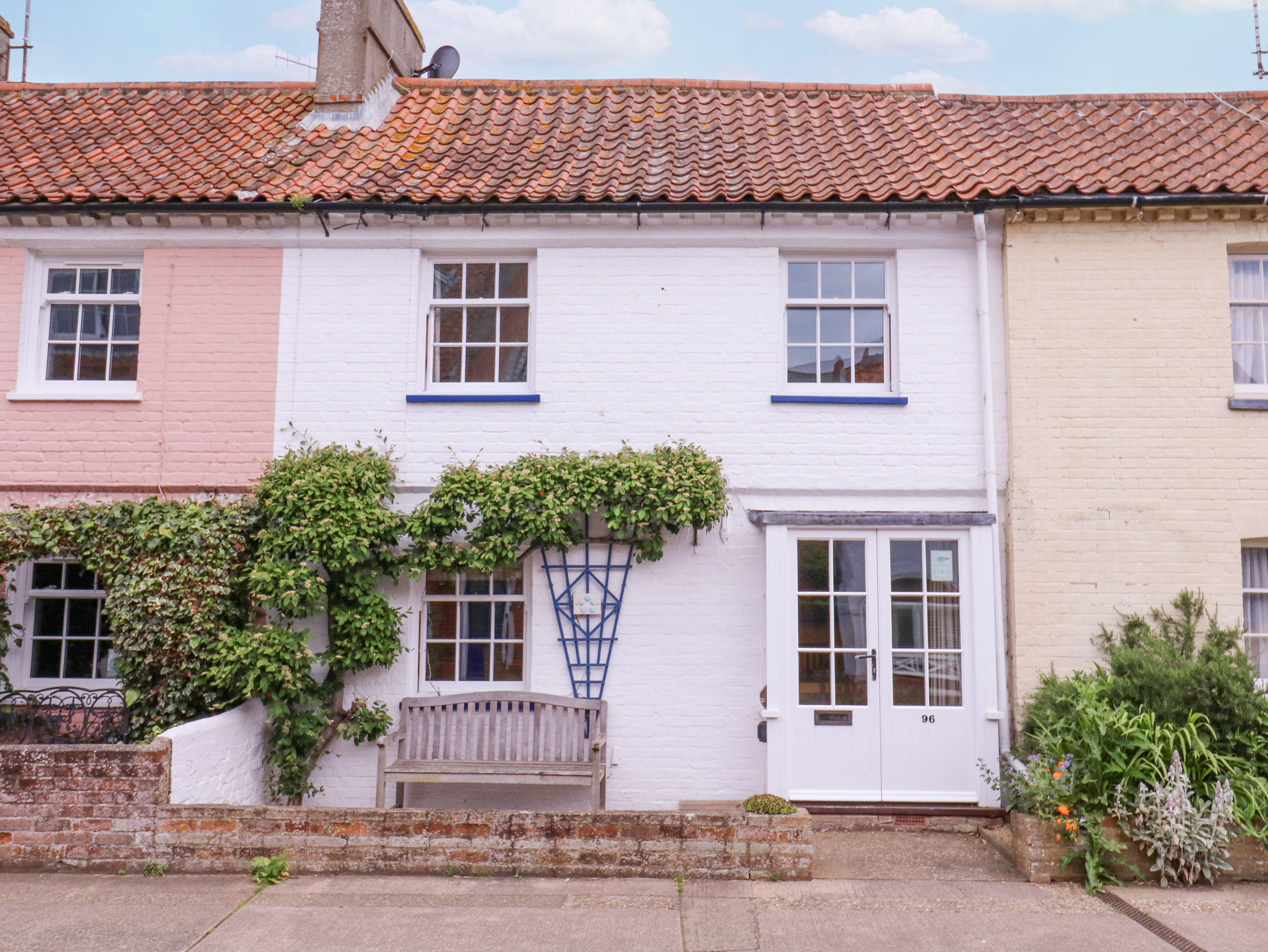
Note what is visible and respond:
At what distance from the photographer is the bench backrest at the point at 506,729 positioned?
8.19 metres

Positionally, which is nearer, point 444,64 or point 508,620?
point 508,620

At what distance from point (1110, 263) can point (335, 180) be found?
742cm

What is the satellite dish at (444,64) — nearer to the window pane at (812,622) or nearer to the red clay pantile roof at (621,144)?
the red clay pantile roof at (621,144)

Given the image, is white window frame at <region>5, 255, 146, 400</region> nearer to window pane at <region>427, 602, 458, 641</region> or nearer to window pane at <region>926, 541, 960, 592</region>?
window pane at <region>427, 602, 458, 641</region>

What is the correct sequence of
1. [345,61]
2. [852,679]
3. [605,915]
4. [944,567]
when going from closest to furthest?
[605,915], [852,679], [944,567], [345,61]

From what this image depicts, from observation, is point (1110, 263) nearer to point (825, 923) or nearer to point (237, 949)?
point (825, 923)

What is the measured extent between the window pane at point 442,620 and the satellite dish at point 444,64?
723 centimetres

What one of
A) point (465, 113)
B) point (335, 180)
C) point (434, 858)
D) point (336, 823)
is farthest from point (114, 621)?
point (465, 113)

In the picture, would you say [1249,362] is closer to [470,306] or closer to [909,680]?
[909,680]

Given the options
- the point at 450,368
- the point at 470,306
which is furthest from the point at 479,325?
the point at 450,368

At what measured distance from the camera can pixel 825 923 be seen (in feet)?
18.7

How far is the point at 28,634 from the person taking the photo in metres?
8.99

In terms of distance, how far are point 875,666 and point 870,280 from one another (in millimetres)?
3639

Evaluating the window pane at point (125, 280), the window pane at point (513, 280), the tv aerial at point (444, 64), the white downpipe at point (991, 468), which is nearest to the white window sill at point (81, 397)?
the window pane at point (125, 280)
